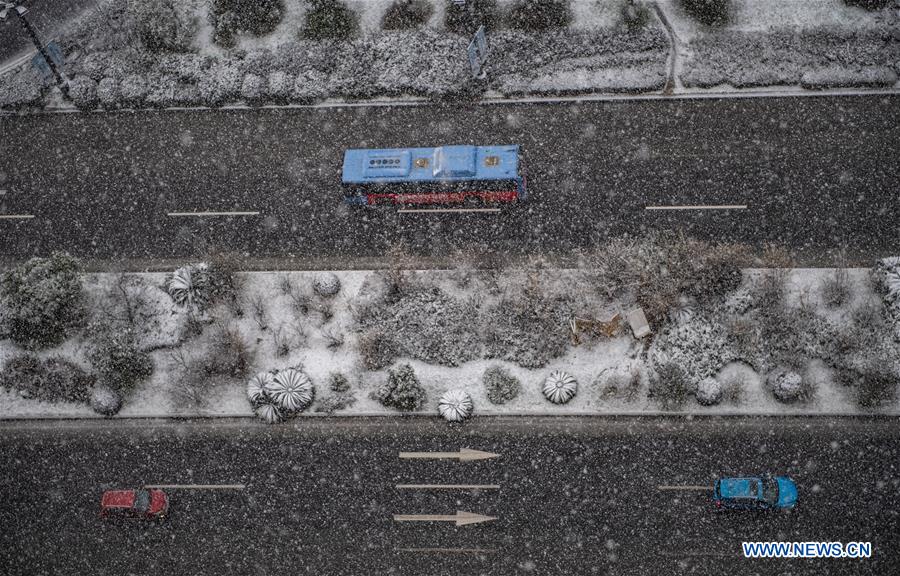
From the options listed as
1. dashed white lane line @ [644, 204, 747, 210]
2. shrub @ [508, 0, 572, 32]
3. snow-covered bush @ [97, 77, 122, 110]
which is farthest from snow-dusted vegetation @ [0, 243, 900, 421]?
shrub @ [508, 0, 572, 32]

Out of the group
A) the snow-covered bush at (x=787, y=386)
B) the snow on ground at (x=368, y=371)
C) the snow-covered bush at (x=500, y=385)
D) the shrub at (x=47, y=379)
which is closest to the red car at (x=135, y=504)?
the snow on ground at (x=368, y=371)

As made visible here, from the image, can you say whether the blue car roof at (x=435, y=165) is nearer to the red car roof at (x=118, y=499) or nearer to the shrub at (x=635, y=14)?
the shrub at (x=635, y=14)

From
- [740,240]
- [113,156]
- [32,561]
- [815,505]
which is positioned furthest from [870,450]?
[113,156]

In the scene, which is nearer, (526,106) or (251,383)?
(251,383)

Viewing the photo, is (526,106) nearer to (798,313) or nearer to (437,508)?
(798,313)

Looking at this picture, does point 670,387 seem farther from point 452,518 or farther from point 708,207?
point 452,518
